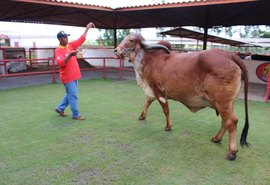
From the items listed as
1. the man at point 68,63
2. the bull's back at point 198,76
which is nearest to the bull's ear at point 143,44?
the bull's back at point 198,76

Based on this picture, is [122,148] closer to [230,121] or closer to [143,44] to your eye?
[230,121]

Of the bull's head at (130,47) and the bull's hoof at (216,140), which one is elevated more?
the bull's head at (130,47)

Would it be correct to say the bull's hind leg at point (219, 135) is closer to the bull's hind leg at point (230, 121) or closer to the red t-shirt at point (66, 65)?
the bull's hind leg at point (230, 121)

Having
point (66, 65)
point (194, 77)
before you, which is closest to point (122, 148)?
point (194, 77)

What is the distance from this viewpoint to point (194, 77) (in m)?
3.33

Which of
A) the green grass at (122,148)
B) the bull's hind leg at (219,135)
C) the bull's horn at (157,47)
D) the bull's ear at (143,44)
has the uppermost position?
the bull's ear at (143,44)

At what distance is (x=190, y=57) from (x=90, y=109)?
8.76ft

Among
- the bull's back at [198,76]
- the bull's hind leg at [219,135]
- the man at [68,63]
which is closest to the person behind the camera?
the bull's back at [198,76]

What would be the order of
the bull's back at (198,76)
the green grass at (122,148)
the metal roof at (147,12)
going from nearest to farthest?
the green grass at (122,148)
the bull's back at (198,76)
the metal roof at (147,12)

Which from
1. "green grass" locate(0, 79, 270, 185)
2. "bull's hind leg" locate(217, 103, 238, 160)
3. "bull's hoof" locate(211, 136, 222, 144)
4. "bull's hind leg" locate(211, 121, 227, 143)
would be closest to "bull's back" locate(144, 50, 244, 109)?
"bull's hind leg" locate(217, 103, 238, 160)

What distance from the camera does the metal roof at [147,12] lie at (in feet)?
25.4

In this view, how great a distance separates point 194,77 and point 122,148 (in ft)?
4.35

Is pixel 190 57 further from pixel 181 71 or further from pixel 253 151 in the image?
pixel 253 151

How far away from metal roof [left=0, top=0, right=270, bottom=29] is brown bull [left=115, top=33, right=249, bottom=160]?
353 centimetres
